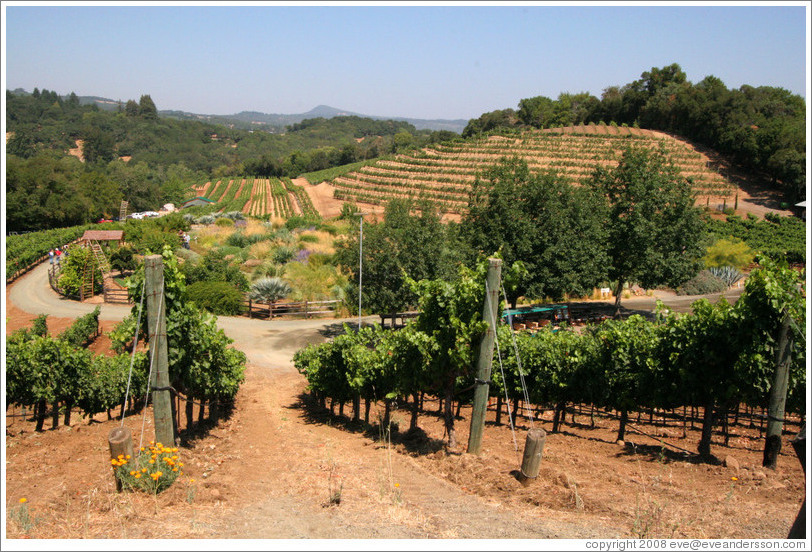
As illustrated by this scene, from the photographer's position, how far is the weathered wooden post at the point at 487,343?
8664mm

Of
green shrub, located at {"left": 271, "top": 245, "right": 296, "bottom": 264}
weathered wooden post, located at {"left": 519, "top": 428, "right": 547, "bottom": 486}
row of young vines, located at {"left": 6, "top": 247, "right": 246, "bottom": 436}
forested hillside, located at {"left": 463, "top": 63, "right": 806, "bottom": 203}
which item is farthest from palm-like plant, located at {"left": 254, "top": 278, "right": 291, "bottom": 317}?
forested hillside, located at {"left": 463, "top": 63, "right": 806, "bottom": 203}

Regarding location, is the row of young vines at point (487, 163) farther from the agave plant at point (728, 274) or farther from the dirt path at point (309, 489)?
the dirt path at point (309, 489)

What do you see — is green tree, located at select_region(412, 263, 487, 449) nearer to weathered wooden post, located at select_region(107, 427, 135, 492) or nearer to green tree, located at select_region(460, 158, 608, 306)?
weathered wooden post, located at select_region(107, 427, 135, 492)

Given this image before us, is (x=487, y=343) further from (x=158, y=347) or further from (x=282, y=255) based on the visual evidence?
(x=282, y=255)

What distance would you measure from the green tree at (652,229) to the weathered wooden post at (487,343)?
646 inches

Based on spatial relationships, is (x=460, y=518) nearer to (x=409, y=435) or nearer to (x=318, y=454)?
(x=318, y=454)

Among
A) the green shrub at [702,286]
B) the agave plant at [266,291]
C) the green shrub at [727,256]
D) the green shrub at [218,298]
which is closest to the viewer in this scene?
the green shrub at [218,298]

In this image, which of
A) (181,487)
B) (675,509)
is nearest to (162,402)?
(181,487)

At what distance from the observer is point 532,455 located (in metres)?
7.83

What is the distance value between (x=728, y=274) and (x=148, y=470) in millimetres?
34204

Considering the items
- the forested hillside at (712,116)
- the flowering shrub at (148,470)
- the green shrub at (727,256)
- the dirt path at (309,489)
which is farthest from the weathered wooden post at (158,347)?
the forested hillside at (712,116)

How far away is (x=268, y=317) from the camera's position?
85.0ft

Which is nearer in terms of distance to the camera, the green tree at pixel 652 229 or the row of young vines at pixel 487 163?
the green tree at pixel 652 229

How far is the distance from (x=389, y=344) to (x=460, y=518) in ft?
15.9
